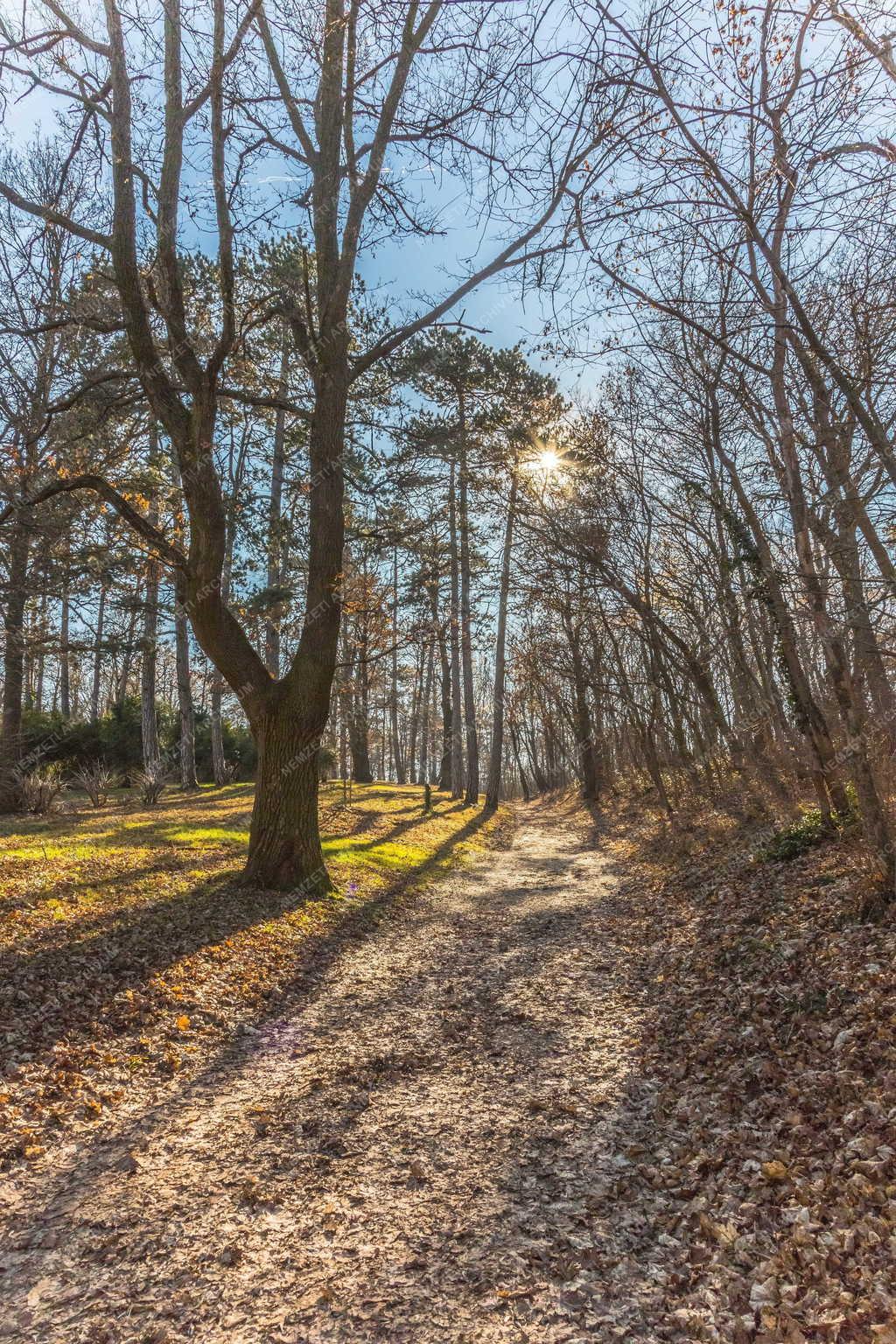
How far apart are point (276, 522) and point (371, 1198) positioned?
34.4ft

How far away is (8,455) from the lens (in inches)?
346

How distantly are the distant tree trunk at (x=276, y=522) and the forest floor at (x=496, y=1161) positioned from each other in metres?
7.66

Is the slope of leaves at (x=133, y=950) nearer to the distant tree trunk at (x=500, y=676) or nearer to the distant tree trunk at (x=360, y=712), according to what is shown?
the distant tree trunk at (x=360, y=712)

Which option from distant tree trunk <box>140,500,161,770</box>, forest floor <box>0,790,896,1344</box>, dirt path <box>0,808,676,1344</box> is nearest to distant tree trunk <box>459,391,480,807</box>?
distant tree trunk <box>140,500,161,770</box>

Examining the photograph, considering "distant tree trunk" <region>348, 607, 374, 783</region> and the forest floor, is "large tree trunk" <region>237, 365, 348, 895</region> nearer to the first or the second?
the forest floor

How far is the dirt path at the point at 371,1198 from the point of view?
262 cm

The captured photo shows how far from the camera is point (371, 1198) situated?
3.34 m

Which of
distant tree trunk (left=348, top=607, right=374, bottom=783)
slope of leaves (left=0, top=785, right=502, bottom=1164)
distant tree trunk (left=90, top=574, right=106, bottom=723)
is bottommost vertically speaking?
slope of leaves (left=0, top=785, right=502, bottom=1164)

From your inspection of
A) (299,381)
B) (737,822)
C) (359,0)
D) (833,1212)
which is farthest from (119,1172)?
(299,381)

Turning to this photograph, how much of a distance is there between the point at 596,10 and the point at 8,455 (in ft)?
28.4

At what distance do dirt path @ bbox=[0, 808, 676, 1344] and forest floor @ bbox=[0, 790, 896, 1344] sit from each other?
0.01 m

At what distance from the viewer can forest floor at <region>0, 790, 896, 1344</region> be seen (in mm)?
2602

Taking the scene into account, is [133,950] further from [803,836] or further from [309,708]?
[803,836]

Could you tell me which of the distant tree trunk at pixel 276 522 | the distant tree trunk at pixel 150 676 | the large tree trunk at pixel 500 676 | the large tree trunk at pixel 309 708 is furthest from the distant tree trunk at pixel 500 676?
the large tree trunk at pixel 309 708
